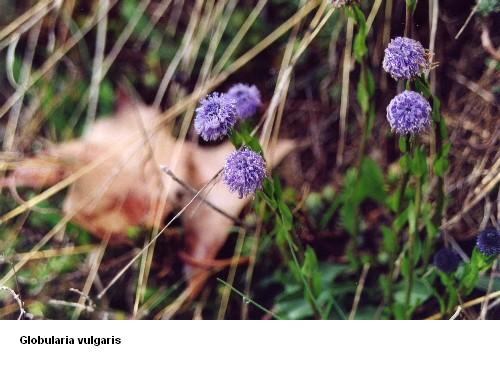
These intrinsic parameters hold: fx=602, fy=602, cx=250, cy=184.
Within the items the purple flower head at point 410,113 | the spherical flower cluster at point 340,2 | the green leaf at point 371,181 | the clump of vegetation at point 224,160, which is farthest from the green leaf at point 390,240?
the spherical flower cluster at point 340,2

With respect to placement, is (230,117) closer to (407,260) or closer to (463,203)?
(407,260)

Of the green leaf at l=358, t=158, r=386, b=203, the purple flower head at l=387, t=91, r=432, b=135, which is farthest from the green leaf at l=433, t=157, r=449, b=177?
the green leaf at l=358, t=158, r=386, b=203

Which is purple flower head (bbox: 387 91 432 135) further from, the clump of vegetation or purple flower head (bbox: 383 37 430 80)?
the clump of vegetation

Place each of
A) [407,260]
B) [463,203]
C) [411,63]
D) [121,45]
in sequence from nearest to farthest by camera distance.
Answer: [411,63] < [407,260] < [463,203] < [121,45]

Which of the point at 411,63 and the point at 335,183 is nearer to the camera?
the point at 411,63

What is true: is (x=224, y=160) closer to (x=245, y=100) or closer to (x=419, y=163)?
(x=245, y=100)

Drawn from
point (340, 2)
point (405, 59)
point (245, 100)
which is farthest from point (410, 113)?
point (245, 100)

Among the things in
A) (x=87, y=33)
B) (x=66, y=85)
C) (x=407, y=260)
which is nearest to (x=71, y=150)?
(x=66, y=85)
